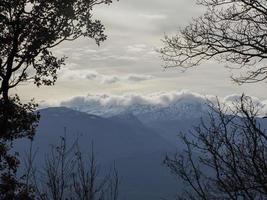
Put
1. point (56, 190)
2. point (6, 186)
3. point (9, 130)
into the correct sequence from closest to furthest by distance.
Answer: point (56, 190) < point (6, 186) < point (9, 130)

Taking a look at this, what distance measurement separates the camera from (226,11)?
1104cm

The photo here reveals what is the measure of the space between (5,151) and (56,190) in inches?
130

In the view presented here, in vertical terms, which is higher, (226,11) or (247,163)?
(226,11)

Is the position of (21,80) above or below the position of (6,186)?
above

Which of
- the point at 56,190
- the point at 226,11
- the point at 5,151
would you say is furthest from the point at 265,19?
the point at 5,151

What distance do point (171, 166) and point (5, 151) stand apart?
26.9 ft

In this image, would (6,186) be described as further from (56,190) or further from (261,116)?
(261,116)

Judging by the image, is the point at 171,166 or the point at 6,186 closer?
the point at 171,166

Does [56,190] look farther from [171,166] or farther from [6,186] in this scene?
[171,166]

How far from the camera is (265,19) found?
10133mm

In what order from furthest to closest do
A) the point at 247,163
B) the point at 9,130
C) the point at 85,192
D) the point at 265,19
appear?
the point at 9,130
the point at 85,192
the point at 265,19
the point at 247,163

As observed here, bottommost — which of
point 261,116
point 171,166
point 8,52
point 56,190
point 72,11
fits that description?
point 56,190

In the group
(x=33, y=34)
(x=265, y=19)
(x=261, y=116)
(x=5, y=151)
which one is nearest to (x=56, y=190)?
(x=5, y=151)

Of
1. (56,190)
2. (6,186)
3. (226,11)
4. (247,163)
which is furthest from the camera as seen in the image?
(6,186)
